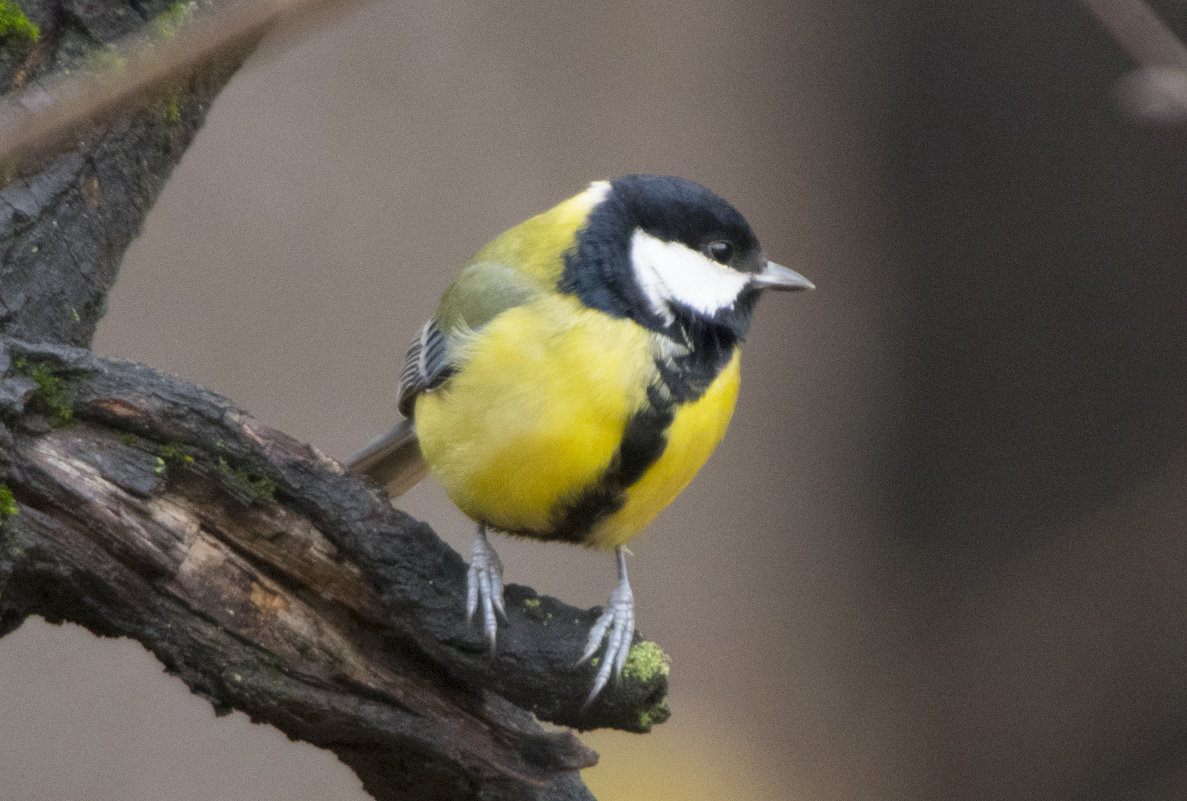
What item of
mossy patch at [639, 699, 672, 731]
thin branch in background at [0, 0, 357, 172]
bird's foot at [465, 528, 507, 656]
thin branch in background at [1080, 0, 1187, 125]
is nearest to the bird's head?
bird's foot at [465, 528, 507, 656]

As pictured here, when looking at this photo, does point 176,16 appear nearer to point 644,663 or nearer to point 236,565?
point 236,565

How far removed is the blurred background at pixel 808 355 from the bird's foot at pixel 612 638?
148 centimetres

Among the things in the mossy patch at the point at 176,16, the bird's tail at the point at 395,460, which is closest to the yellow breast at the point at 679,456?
the bird's tail at the point at 395,460

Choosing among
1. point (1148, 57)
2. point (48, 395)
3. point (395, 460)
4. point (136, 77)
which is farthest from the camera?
point (395, 460)

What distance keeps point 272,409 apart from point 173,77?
2.68 meters

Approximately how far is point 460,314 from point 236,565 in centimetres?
49

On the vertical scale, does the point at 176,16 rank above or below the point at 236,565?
above

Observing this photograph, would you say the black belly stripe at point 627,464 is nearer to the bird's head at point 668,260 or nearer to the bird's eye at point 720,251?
the bird's head at point 668,260

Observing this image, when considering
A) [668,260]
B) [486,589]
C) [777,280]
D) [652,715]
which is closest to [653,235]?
[668,260]

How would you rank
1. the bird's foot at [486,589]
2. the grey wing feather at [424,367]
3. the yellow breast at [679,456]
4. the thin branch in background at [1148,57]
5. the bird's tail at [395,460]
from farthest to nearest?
1. the bird's tail at [395,460]
2. the grey wing feather at [424,367]
3. the yellow breast at [679,456]
4. the bird's foot at [486,589]
5. the thin branch in background at [1148,57]

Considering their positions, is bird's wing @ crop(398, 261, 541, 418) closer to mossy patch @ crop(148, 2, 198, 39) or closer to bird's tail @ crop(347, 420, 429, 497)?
bird's tail @ crop(347, 420, 429, 497)

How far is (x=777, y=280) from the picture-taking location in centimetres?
167

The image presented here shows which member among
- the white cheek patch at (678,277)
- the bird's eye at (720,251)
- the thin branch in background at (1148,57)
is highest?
the thin branch in background at (1148,57)

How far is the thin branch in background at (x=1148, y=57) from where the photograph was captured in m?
0.81
